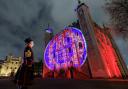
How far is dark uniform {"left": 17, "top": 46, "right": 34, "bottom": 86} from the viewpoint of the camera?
5.20 m

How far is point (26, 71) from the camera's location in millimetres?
5320

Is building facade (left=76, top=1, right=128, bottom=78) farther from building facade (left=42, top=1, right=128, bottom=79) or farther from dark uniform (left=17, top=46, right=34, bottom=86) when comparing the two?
dark uniform (left=17, top=46, right=34, bottom=86)

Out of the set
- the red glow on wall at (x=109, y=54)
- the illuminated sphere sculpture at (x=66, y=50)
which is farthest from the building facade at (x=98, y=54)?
the illuminated sphere sculpture at (x=66, y=50)

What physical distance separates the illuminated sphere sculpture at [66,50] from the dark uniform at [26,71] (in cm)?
2208

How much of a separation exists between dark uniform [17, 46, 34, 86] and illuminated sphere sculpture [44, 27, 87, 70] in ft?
72.4

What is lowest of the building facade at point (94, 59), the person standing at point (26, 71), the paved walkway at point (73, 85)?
the paved walkway at point (73, 85)

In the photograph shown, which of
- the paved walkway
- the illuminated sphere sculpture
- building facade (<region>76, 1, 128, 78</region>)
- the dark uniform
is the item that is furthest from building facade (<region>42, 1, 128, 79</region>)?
the dark uniform

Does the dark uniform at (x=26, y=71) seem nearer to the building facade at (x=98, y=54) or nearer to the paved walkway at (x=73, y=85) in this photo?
the paved walkway at (x=73, y=85)

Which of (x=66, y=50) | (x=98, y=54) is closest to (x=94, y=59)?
(x=98, y=54)

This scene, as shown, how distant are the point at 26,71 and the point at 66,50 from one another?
82.7 ft

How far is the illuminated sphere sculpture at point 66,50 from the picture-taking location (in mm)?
28047

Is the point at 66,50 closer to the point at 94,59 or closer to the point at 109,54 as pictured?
the point at 94,59

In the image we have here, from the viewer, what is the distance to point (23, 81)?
204 inches

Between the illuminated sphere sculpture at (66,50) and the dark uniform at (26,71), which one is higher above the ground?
the illuminated sphere sculpture at (66,50)
